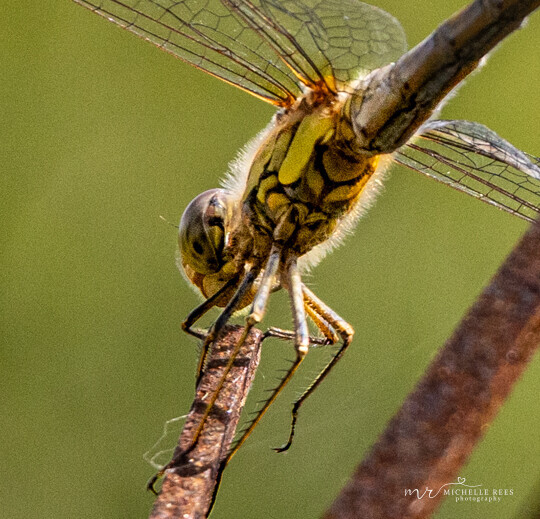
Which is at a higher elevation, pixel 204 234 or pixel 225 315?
pixel 204 234

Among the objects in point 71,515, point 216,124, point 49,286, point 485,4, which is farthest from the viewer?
point 216,124

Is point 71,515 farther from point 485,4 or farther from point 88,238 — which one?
point 485,4

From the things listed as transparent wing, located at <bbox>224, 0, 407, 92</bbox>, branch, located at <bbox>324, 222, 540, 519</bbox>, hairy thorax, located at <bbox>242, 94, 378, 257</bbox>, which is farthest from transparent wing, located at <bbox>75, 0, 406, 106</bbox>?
branch, located at <bbox>324, 222, 540, 519</bbox>

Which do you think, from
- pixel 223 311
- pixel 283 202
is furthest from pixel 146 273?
pixel 223 311

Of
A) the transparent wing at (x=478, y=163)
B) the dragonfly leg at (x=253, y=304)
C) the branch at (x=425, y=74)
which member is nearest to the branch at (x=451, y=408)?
the dragonfly leg at (x=253, y=304)

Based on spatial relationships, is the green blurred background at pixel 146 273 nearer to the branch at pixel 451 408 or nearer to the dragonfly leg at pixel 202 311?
the dragonfly leg at pixel 202 311

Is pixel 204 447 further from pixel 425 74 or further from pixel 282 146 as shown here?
pixel 282 146

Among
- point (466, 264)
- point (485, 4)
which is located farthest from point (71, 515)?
point (485, 4)
